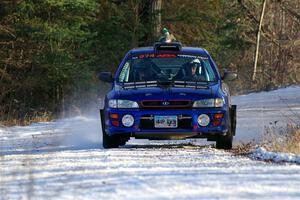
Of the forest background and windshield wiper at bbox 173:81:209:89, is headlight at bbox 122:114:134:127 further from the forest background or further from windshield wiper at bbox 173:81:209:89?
the forest background

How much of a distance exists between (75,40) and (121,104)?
17.6m

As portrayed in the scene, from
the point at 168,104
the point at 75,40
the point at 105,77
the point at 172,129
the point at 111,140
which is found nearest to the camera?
the point at 172,129

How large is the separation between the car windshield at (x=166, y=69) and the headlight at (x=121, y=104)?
1.13 m

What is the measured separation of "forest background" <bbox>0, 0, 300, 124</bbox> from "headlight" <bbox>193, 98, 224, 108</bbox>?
1102 cm

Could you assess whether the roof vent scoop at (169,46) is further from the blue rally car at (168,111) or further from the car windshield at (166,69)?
the blue rally car at (168,111)

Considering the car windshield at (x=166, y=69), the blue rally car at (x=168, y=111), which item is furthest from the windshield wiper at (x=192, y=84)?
the car windshield at (x=166, y=69)

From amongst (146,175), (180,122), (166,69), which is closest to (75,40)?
(166,69)

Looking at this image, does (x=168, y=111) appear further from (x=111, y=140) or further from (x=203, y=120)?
(x=111, y=140)

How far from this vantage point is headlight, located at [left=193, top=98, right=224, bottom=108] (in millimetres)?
11078

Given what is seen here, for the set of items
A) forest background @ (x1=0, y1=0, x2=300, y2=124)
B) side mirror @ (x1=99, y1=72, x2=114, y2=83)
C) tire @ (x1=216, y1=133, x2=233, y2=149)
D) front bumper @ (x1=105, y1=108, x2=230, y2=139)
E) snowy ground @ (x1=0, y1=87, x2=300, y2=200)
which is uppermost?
forest background @ (x1=0, y1=0, x2=300, y2=124)

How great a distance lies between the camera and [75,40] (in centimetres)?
2850

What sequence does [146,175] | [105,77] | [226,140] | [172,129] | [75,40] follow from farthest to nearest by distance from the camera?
[75,40]
[105,77]
[226,140]
[172,129]
[146,175]

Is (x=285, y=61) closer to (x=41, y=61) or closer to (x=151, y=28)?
(x=151, y=28)

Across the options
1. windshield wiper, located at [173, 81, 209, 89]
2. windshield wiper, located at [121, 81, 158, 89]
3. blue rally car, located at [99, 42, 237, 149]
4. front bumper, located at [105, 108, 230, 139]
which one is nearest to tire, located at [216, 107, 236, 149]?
blue rally car, located at [99, 42, 237, 149]
